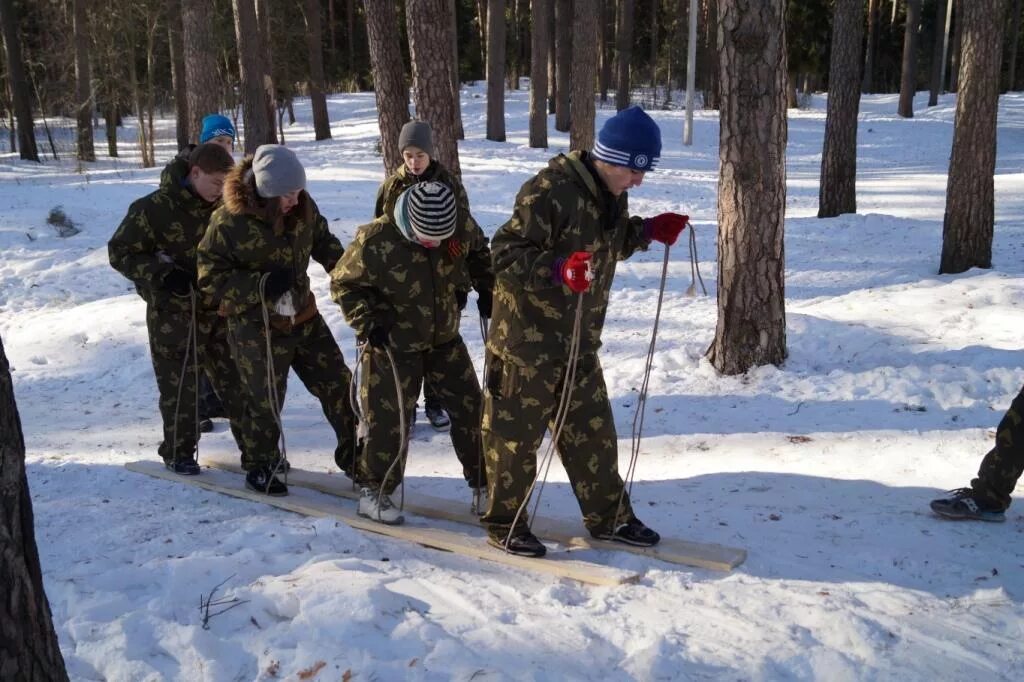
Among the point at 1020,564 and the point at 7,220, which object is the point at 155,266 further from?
the point at 7,220

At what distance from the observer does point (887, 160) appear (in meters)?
23.4

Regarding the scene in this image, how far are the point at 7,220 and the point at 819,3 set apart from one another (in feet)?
111

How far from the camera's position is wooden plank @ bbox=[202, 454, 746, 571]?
13.9 ft

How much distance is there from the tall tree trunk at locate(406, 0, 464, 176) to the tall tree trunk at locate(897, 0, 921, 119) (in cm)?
2610

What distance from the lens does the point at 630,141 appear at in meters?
3.97

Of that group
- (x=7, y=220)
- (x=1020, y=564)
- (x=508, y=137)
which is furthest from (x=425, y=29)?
(x=508, y=137)

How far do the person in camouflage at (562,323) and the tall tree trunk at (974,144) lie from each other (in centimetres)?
666

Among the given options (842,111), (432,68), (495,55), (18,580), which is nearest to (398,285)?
(18,580)

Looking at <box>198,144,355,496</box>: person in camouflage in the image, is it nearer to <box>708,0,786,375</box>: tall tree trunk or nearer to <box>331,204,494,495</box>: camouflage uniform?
<box>331,204,494,495</box>: camouflage uniform

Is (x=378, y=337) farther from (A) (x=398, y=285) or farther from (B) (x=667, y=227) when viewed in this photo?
(B) (x=667, y=227)

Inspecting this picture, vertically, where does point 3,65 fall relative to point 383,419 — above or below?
above

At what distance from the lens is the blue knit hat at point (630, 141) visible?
397cm

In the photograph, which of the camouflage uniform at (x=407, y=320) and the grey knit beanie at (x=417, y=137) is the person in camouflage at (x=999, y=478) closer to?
the camouflage uniform at (x=407, y=320)

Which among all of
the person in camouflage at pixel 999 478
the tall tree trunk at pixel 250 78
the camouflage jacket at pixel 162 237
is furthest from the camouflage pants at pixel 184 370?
the tall tree trunk at pixel 250 78
